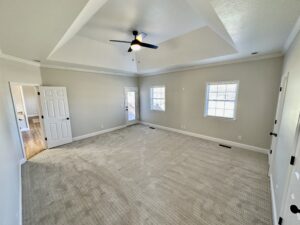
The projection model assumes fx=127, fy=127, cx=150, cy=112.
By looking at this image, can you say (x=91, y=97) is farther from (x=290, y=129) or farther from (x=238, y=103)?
(x=290, y=129)

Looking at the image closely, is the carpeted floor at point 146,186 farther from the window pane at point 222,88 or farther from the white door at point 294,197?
the window pane at point 222,88

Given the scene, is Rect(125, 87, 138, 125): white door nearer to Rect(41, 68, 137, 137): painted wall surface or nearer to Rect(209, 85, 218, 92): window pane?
Rect(41, 68, 137, 137): painted wall surface

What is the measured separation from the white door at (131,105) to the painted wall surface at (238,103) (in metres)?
1.49

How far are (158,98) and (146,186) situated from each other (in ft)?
14.9

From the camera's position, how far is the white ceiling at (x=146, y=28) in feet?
4.72

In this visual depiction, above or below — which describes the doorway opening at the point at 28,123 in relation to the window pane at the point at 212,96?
below

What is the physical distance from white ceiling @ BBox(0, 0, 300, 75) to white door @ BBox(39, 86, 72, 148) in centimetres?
114

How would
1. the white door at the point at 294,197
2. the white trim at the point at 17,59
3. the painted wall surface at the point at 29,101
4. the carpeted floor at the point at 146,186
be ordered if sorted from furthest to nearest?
the painted wall surface at the point at 29,101, the white trim at the point at 17,59, the carpeted floor at the point at 146,186, the white door at the point at 294,197

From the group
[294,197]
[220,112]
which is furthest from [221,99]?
[294,197]

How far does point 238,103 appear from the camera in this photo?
13.2ft

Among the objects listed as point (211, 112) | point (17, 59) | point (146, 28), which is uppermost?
point (146, 28)

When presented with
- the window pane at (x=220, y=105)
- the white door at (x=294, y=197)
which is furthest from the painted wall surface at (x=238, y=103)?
the white door at (x=294, y=197)

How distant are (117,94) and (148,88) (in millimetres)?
1637

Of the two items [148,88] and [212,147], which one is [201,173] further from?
[148,88]
